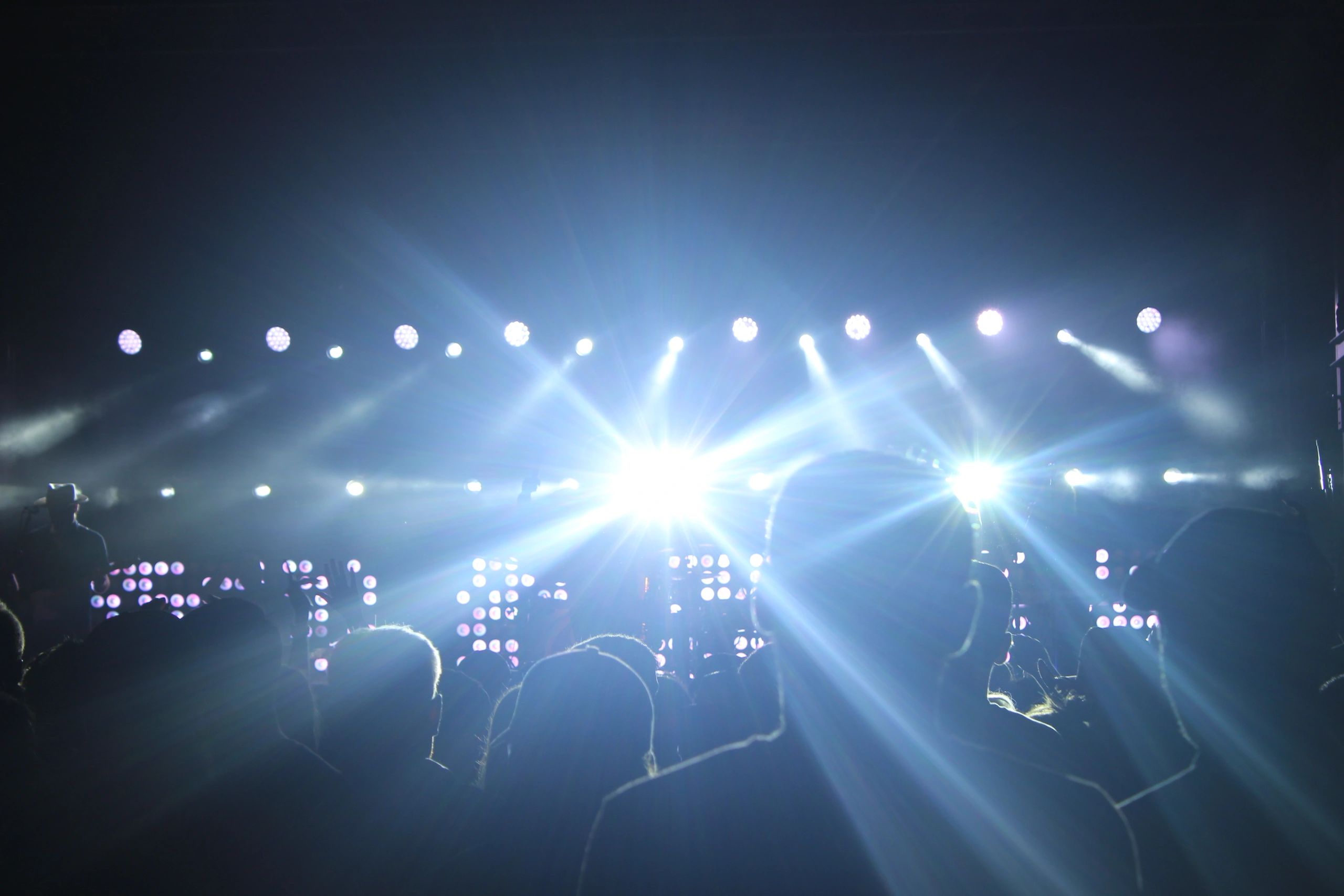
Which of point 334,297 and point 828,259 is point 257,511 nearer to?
point 334,297

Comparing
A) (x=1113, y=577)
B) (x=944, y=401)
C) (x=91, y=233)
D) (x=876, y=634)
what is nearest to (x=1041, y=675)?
(x=1113, y=577)

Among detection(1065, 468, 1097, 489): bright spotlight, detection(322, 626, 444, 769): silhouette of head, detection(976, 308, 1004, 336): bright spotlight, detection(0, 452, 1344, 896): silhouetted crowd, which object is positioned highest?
detection(976, 308, 1004, 336): bright spotlight

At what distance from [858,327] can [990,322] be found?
4.22 ft

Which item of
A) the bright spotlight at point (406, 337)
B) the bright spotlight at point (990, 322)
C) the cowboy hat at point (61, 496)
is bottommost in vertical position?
the cowboy hat at point (61, 496)

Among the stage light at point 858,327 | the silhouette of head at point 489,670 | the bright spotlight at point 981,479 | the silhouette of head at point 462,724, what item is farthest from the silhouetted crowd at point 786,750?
the stage light at point 858,327

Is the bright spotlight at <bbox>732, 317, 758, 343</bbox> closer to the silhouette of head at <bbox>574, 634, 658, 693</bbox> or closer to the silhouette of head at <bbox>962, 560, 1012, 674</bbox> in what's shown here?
the silhouette of head at <bbox>574, 634, 658, 693</bbox>

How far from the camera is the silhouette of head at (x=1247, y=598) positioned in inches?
66.4

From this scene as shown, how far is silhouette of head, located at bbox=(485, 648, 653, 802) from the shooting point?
1.52m

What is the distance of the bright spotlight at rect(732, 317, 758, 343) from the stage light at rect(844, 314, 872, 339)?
→ 93cm

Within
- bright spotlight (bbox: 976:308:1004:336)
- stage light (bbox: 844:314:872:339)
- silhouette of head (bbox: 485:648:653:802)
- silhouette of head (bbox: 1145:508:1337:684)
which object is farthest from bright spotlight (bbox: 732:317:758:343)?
silhouette of head (bbox: 485:648:653:802)

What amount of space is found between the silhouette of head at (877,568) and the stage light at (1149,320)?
6608 millimetres

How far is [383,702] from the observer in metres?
2.13

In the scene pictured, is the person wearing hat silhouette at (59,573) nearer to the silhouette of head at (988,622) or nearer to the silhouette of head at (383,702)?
the silhouette of head at (383,702)

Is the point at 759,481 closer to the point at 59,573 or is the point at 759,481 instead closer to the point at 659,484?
the point at 659,484
